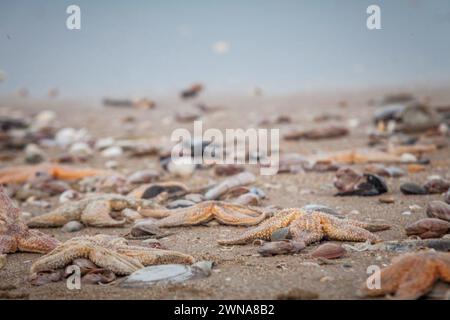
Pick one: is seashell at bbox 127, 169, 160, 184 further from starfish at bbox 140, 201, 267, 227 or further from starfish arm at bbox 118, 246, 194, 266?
starfish arm at bbox 118, 246, 194, 266

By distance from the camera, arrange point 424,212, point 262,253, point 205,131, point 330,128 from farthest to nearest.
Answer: point 205,131, point 330,128, point 424,212, point 262,253

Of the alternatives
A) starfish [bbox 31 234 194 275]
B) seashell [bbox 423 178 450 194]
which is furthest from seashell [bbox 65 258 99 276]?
seashell [bbox 423 178 450 194]

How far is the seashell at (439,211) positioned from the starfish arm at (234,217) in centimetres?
151

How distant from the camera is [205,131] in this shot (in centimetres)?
1159

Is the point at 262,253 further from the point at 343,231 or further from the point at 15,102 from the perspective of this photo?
the point at 15,102

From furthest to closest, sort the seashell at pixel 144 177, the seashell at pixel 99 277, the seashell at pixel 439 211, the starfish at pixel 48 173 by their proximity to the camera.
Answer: the starfish at pixel 48 173 → the seashell at pixel 144 177 → the seashell at pixel 439 211 → the seashell at pixel 99 277

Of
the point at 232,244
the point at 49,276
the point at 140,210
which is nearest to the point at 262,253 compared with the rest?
the point at 232,244

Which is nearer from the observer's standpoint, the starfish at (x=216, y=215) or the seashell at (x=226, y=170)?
the starfish at (x=216, y=215)

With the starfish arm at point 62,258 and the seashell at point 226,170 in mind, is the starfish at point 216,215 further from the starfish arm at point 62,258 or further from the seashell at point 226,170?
the seashell at point 226,170

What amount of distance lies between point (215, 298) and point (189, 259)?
72 cm

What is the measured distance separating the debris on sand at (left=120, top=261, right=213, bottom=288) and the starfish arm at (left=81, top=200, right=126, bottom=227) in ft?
5.64

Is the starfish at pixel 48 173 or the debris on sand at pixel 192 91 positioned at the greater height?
the debris on sand at pixel 192 91

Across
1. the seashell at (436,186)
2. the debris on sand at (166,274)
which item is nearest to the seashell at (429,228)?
the seashell at (436,186)

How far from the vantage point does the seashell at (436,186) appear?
6.20 meters
